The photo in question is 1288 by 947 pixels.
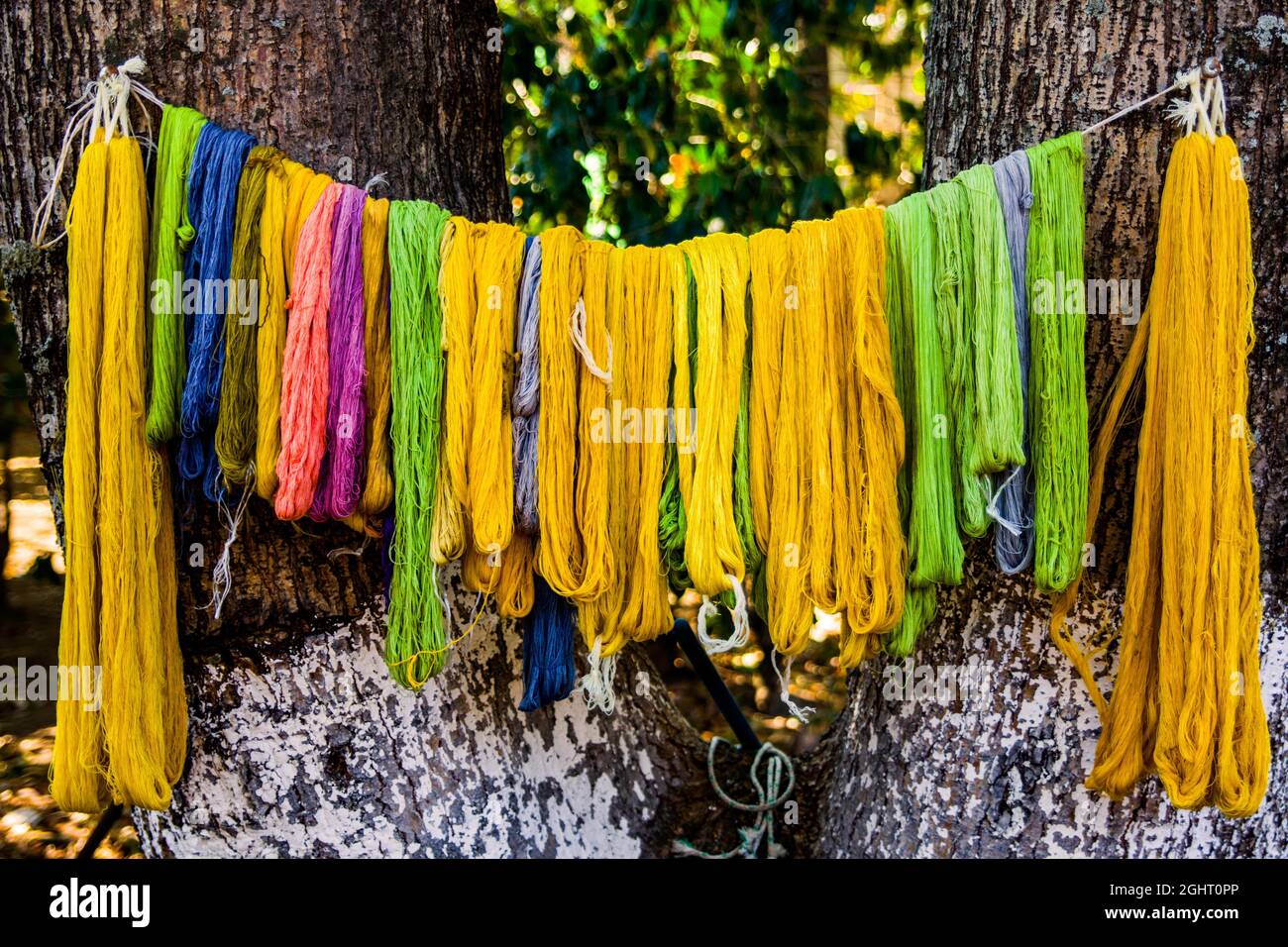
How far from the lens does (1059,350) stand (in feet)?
5.21

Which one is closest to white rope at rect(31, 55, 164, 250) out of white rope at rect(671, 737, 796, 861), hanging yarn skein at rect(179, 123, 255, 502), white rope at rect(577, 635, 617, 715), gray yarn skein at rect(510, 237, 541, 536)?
hanging yarn skein at rect(179, 123, 255, 502)

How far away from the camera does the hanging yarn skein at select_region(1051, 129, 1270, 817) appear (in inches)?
59.7

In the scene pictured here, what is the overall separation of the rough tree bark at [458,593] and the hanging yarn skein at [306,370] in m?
0.18

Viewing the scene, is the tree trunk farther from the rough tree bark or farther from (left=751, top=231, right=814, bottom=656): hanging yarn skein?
(left=751, top=231, right=814, bottom=656): hanging yarn skein

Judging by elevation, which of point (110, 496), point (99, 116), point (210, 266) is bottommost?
point (110, 496)

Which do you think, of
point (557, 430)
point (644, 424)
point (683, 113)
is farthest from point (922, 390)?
point (683, 113)

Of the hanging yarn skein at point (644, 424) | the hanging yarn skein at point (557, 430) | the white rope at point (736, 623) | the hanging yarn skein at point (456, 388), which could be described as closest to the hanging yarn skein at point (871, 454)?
the white rope at point (736, 623)

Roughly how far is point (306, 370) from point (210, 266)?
222 mm

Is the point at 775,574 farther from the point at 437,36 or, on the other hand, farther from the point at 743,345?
the point at 437,36

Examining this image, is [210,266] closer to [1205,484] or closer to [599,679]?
[599,679]

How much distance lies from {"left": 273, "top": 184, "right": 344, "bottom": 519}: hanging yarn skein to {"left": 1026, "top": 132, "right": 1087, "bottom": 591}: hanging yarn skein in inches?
40.9

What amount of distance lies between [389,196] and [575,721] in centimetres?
100

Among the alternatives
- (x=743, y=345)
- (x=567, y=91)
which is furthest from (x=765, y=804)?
(x=567, y=91)

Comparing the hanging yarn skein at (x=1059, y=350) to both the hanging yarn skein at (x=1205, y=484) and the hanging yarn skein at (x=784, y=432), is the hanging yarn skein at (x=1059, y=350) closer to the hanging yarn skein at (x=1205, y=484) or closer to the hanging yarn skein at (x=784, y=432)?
the hanging yarn skein at (x=1205, y=484)
